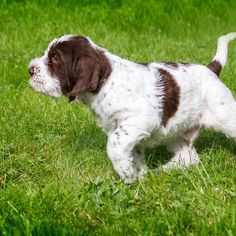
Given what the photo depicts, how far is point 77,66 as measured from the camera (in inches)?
182

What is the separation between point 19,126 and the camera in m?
5.88

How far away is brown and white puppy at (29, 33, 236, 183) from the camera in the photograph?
4641 mm

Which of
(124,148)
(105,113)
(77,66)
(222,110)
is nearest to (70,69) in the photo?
(77,66)

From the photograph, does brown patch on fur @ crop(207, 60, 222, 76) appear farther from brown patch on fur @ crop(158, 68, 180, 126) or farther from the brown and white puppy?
brown patch on fur @ crop(158, 68, 180, 126)

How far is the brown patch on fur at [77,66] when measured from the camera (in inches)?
181

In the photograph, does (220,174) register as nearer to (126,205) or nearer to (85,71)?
(126,205)

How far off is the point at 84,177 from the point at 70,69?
2.68 feet

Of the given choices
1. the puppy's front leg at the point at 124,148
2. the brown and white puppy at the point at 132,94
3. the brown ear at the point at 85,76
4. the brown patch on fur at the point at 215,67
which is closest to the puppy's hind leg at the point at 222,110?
the brown and white puppy at the point at 132,94

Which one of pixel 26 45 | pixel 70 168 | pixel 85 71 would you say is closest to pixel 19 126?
pixel 70 168

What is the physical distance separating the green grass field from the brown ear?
631mm

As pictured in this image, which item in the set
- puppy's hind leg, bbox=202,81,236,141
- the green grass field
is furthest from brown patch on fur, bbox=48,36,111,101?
puppy's hind leg, bbox=202,81,236,141

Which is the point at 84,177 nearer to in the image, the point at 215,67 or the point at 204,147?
the point at 204,147

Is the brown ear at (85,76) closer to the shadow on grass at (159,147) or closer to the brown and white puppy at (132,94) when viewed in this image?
the brown and white puppy at (132,94)

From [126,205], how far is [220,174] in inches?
32.9
